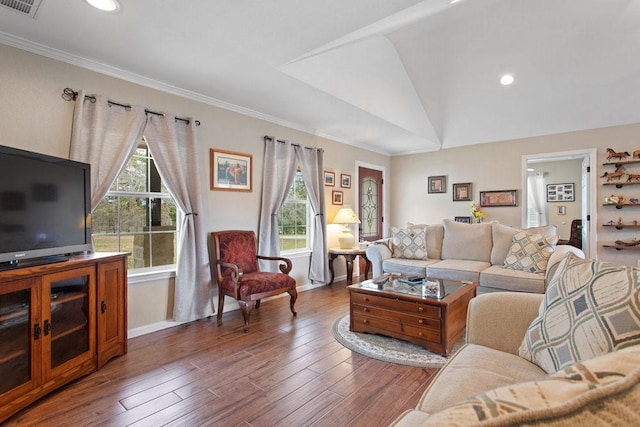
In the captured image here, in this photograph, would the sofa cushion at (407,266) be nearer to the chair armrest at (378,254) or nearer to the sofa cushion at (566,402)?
the chair armrest at (378,254)

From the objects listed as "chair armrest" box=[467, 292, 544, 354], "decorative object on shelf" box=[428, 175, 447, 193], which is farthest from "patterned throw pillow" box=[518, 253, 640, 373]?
"decorative object on shelf" box=[428, 175, 447, 193]

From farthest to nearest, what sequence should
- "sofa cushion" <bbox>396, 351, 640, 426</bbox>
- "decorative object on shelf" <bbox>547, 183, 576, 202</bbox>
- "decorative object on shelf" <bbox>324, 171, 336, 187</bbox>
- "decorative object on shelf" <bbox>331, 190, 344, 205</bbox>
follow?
"decorative object on shelf" <bbox>547, 183, 576, 202</bbox>, "decorative object on shelf" <bbox>331, 190, 344, 205</bbox>, "decorative object on shelf" <bbox>324, 171, 336, 187</bbox>, "sofa cushion" <bbox>396, 351, 640, 426</bbox>

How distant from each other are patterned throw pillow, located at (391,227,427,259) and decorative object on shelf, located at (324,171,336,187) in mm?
1344

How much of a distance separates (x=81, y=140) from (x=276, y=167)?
2108 millimetres

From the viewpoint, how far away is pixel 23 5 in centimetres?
199

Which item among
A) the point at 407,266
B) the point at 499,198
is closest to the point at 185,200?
the point at 407,266

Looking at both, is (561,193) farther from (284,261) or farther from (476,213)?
(284,261)

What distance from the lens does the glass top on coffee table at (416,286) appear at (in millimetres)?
2750

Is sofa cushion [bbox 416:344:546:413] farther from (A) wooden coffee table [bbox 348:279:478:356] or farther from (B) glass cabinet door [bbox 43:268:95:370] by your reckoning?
(B) glass cabinet door [bbox 43:268:95:370]

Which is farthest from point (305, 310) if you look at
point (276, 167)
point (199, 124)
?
point (199, 124)

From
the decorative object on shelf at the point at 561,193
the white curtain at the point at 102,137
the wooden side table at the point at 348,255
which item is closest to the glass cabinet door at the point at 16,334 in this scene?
the white curtain at the point at 102,137

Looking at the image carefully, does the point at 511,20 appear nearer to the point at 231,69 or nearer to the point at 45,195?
the point at 231,69

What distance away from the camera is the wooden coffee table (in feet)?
8.27

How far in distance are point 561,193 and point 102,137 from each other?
8.68 metres
